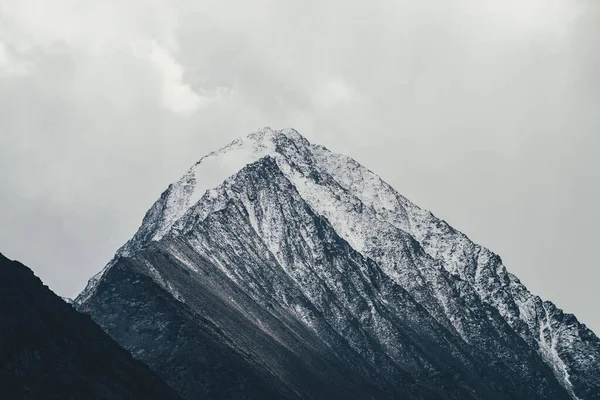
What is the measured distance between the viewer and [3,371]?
653 ft

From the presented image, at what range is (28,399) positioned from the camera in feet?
639

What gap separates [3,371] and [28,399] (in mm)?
8556
